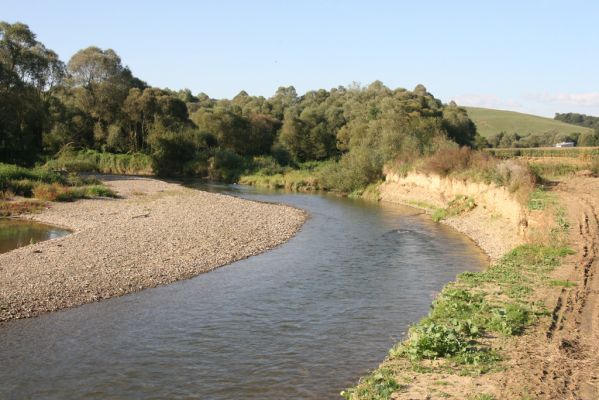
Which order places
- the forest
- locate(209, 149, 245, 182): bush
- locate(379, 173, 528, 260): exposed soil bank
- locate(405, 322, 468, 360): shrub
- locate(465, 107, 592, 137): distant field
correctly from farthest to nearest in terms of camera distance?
locate(465, 107, 592, 137): distant field → locate(209, 149, 245, 182): bush → the forest → locate(379, 173, 528, 260): exposed soil bank → locate(405, 322, 468, 360): shrub

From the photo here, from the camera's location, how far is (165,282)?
20891 millimetres

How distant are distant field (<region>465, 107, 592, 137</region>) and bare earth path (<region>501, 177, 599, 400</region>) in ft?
352

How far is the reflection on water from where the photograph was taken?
1080 inches

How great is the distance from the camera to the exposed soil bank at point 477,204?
29.1 metres

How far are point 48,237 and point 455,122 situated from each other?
215 ft

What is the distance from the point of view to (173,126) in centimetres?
8144

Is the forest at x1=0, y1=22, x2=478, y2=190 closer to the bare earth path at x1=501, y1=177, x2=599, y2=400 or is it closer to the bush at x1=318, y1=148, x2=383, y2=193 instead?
the bush at x1=318, y1=148, x2=383, y2=193

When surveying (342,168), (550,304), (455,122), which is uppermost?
(455,122)

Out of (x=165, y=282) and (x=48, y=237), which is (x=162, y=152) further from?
(x=165, y=282)

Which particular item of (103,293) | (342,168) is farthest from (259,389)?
(342,168)

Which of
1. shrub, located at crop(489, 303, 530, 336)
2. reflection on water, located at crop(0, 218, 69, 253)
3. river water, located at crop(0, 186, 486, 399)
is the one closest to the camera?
river water, located at crop(0, 186, 486, 399)

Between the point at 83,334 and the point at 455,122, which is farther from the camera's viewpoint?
the point at 455,122

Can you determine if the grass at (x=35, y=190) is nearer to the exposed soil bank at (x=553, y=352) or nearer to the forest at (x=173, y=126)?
the forest at (x=173, y=126)

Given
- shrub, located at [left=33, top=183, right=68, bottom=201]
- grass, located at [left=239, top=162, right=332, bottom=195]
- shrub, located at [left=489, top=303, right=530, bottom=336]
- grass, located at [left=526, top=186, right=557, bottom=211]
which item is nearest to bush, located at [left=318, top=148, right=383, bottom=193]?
grass, located at [left=239, top=162, right=332, bottom=195]
